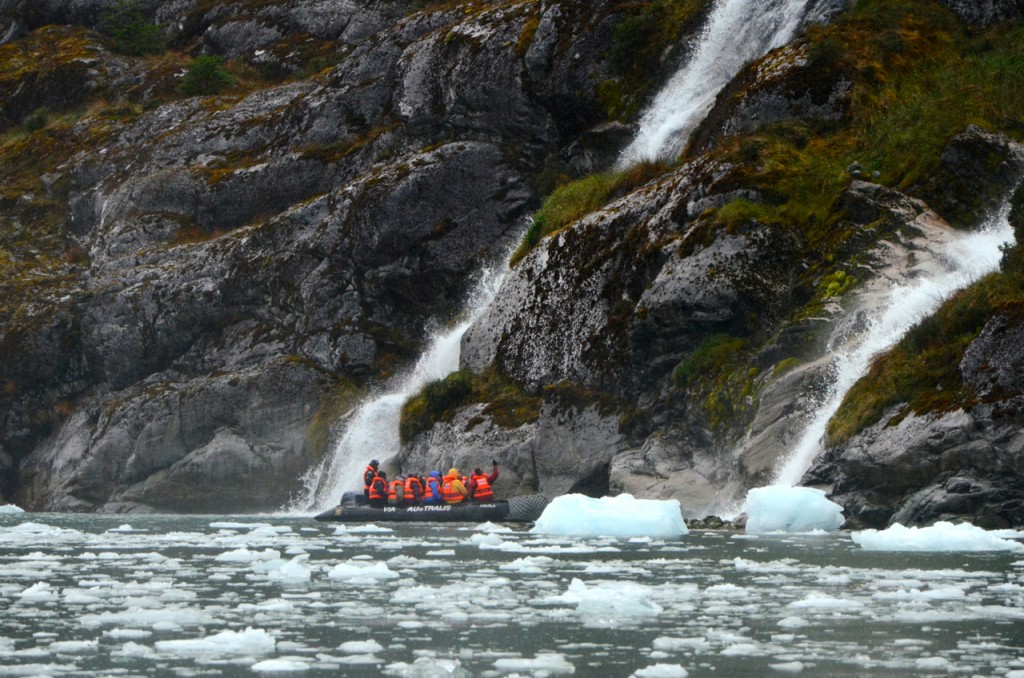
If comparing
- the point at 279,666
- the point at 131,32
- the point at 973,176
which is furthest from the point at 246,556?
the point at 131,32

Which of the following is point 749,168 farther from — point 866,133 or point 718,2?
point 718,2

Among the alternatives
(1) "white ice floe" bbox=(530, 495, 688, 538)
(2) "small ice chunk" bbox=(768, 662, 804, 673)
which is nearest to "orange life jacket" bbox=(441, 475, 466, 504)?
(1) "white ice floe" bbox=(530, 495, 688, 538)

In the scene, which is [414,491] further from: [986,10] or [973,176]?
[986,10]

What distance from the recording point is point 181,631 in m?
11.8

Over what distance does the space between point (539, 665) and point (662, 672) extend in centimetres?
100

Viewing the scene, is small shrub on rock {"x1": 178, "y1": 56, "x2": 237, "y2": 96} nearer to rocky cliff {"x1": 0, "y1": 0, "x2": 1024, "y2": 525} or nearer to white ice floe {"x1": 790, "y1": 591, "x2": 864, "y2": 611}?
rocky cliff {"x1": 0, "y1": 0, "x2": 1024, "y2": 525}

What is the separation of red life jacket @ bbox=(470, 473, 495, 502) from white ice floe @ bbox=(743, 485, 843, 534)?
8.37 meters

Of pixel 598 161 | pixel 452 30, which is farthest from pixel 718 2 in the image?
→ pixel 452 30

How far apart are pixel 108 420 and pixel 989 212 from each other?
31.5 metres

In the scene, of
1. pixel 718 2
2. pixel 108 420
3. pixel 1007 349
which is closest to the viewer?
pixel 1007 349

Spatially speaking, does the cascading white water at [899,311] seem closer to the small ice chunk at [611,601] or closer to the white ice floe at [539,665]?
the small ice chunk at [611,601]

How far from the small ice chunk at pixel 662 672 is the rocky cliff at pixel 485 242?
12676mm

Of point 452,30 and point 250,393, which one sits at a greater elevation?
point 452,30

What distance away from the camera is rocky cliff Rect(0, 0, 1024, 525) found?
2948 cm
